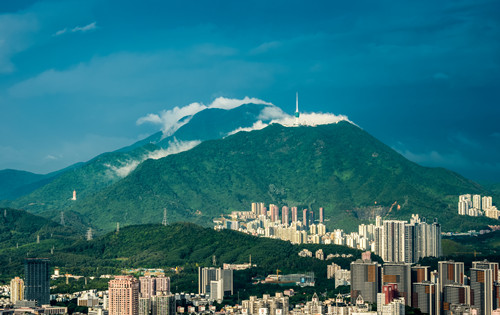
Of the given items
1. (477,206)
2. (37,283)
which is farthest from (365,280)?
(477,206)

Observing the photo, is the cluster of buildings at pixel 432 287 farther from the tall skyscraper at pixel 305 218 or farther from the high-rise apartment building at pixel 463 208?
the high-rise apartment building at pixel 463 208

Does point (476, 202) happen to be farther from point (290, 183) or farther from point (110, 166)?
point (110, 166)

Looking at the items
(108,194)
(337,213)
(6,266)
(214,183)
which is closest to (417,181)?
(337,213)

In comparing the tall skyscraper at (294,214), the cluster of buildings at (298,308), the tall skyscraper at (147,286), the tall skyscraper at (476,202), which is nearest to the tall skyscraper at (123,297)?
the tall skyscraper at (147,286)

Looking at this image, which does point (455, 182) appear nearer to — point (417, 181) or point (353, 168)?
point (417, 181)

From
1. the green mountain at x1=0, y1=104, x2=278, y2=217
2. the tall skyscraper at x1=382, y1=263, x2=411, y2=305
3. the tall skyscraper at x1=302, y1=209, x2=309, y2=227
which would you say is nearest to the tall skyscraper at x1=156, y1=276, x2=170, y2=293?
the tall skyscraper at x1=382, y1=263, x2=411, y2=305

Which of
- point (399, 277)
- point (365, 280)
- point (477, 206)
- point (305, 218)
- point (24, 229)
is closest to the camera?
point (399, 277)
